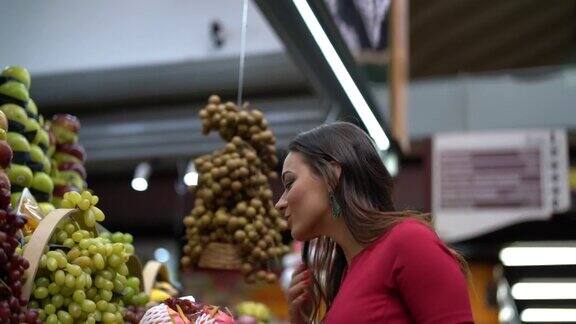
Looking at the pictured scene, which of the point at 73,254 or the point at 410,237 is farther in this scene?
the point at 73,254

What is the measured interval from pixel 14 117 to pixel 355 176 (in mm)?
1026

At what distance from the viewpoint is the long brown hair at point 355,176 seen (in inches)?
66.5

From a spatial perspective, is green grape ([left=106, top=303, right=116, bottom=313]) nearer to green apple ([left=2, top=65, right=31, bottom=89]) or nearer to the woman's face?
the woman's face

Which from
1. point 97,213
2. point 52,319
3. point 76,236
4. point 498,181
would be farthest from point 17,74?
point 498,181

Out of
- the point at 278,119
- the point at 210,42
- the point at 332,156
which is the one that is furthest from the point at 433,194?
the point at 332,156

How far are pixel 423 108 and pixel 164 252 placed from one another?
3.37m

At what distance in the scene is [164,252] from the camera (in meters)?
9.49

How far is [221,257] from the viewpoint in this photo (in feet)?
8.36

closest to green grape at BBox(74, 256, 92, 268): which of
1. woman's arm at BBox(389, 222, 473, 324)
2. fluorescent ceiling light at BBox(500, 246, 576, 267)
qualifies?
woman's arm at BBox(389, 222, 473, 324)

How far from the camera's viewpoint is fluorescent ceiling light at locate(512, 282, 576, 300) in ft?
25.1

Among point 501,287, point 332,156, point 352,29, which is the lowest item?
point 501,287

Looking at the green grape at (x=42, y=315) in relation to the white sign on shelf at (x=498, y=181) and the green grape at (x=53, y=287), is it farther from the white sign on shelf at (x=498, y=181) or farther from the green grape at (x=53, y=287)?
the white sign on shelf at (x=498, y=181)

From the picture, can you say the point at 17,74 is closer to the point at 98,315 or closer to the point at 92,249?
the point at 92,249

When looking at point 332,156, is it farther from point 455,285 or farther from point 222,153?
point 222,153
